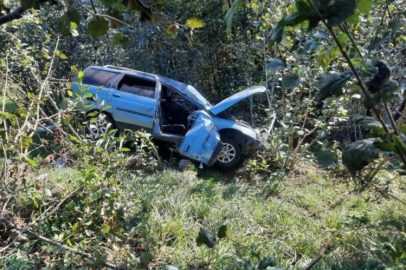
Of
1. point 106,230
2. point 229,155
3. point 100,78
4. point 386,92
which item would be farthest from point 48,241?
point 100,78

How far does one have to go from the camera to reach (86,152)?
450 centimetres

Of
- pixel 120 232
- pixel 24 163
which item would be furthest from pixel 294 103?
pixel 24 163

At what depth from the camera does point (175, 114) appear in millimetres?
9289

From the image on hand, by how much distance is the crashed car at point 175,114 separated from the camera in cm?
743

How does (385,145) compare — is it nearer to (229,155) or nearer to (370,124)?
(370,124)

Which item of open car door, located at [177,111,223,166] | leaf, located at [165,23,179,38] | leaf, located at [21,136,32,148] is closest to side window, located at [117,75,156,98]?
open car door, located at [177,111,223,166]

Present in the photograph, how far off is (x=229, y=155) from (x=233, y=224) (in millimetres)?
3141

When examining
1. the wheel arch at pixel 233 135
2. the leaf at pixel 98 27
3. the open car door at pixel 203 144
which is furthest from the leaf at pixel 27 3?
the wheel arch at pixel 233 135

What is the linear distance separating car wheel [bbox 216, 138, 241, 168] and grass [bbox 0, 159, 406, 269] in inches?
43.4

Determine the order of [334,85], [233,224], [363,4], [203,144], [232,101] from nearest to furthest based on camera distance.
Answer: [363,4] → [334,85] → [233,224] → [203,144] → [232,101]

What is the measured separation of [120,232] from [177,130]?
4.67 meters

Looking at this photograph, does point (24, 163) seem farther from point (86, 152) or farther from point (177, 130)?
Answer: point (177, 130)

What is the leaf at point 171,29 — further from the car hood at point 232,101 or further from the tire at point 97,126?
the car hood at point 232,101

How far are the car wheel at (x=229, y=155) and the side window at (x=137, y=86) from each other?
1.89m
